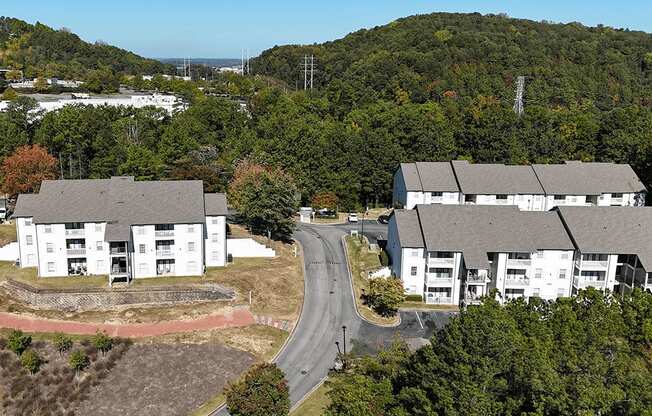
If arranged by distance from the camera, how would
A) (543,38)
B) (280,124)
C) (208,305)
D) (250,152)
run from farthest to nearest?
(543,38)
(280,124)
(250,152)
(208,305)

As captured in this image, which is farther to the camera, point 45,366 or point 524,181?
point 524,181

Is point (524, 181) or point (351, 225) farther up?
point (524, 181)

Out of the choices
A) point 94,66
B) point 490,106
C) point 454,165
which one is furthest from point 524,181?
point 94,66

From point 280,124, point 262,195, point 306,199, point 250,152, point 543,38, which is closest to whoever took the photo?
point 262,195

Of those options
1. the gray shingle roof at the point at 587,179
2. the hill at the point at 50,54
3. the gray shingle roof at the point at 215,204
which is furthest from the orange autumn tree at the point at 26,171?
the hill at the point at 50,54

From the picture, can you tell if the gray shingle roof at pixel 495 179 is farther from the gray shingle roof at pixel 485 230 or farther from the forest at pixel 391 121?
the gray shingle roof at pixel 485 230

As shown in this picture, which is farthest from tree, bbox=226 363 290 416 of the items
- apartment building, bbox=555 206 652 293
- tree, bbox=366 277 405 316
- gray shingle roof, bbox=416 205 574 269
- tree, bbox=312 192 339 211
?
tree, bbox=312 192 339 211

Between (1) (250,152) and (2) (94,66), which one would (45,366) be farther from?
(2) (94,66)

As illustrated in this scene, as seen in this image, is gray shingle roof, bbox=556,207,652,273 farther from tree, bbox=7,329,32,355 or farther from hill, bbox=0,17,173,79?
hill, bbox=0,17,173,79

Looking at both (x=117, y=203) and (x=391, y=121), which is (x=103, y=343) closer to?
(x=117, y=203)
